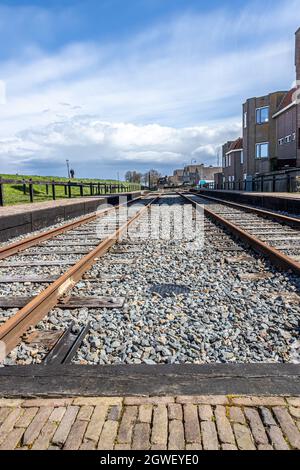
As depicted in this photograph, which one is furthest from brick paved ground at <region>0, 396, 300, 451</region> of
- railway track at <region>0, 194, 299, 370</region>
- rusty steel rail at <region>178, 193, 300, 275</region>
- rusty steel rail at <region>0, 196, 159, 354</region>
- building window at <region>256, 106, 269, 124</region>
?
building window at <region>256, 106, 269, 124</region>

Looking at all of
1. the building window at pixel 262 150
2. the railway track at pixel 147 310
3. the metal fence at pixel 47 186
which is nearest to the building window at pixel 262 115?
the building window at pixel 262 150

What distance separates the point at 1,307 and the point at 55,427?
82.4 inches

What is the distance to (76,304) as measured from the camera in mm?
3600

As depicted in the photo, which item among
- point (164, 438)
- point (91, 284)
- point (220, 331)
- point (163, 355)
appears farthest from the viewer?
point (91, 284)

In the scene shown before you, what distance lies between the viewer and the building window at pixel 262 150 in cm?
4032

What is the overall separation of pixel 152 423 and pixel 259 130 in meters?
43.3

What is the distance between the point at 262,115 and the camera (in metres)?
41.0

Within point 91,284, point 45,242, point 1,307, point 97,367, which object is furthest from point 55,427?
point 45,242

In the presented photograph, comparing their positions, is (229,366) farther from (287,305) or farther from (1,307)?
(1,307)

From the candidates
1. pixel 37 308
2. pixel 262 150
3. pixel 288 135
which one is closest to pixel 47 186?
pixel 37 308

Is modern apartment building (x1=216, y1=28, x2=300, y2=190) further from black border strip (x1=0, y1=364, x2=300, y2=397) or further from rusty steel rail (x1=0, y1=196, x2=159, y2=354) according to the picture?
black border strip (x1=0, y1=364, x2=300, y2=397)

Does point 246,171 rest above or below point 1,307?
above

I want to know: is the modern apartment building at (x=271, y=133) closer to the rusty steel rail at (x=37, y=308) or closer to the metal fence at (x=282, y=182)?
the metal fence at (x=282, y=182)

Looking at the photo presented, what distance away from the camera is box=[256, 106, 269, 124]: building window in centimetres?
4050
